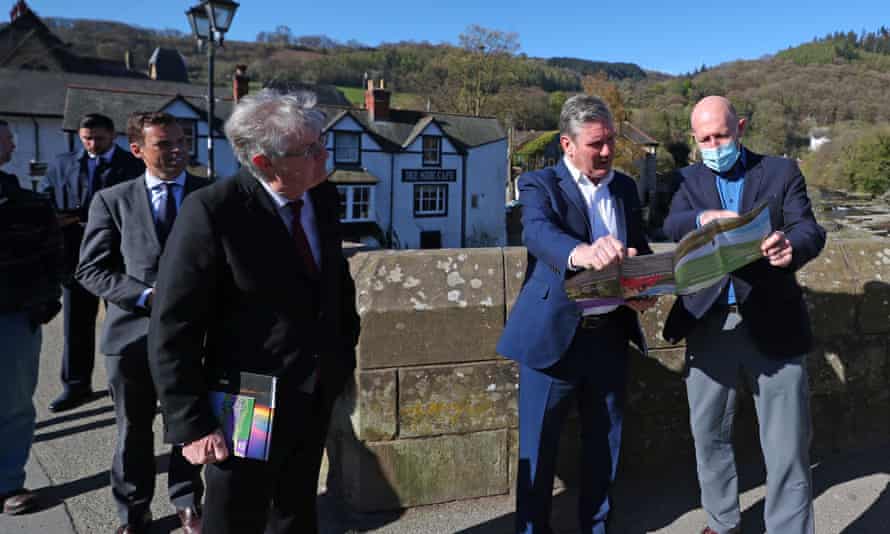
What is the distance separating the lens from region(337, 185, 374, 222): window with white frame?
30.6 meters

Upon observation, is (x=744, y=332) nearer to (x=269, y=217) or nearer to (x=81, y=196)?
(x=269, y=217)

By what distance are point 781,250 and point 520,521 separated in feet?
5.05

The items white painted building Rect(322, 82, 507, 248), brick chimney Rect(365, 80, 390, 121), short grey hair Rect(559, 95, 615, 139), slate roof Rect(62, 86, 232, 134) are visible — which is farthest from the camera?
brick chimney Rect(365, 80, 390, 121)

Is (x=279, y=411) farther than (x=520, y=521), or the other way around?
(x=520, y=521)

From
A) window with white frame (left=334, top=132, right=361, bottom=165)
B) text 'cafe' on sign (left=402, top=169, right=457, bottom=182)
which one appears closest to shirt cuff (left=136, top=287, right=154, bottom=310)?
window with white frame (left=334, top=132, right=361, bottom=165)

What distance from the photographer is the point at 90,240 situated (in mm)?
3023

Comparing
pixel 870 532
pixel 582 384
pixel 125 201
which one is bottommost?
pixel 870 532

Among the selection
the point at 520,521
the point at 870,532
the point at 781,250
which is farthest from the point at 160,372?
the point at 870,532

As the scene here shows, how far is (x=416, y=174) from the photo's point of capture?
33250 millimetres

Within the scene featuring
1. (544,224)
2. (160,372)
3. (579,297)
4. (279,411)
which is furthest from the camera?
(544,224)

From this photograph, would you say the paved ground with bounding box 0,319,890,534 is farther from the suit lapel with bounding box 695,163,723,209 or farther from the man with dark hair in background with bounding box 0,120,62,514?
the suit lapel with bounding box 695,163,723,209

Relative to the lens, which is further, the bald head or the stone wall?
the stone wall

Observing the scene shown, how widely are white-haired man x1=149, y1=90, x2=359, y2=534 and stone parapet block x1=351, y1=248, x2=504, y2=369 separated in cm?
66

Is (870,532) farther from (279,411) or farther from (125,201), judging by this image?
(125,201)
